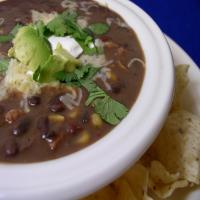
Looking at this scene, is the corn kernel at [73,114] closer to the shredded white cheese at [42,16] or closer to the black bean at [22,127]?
the black bean at [22,127]

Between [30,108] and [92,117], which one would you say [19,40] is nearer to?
[30,108]

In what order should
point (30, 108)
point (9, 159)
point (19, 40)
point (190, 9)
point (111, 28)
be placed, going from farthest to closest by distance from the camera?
point (190, 9)
point (111, 28)
point (19, 40)
point (30, 108)
point (9, 159)

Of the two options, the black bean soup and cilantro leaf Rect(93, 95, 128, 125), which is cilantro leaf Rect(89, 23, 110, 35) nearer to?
the black bean soup

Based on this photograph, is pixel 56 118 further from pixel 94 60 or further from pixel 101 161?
pixel 94 60

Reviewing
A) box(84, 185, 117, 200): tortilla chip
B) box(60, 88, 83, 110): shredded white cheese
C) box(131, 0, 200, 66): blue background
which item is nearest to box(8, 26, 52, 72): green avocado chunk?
box(60, 88, 83, 110): shredded white cheese

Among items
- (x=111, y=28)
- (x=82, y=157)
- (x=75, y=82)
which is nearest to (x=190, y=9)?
(x=111, y=28)

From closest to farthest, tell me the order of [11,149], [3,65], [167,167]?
[11,149], [3,65], [167,167]

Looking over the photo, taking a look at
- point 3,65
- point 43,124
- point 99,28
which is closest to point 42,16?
point 99,28
